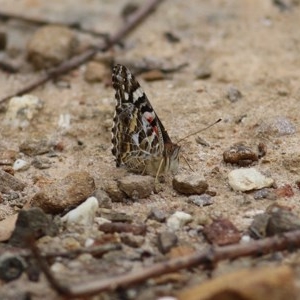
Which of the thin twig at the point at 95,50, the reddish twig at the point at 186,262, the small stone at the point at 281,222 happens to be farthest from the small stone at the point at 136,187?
the thin twig at the point at 95,50

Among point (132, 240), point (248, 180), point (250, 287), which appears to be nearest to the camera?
point (250, 287)

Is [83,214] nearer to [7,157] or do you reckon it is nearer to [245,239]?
[245,239]

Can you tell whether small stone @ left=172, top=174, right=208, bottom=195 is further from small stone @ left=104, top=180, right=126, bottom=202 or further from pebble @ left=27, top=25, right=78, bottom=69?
pebble @ left=27, top=25, right=78, bottom=69

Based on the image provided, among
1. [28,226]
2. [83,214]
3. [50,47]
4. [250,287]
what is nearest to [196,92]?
[50,47]

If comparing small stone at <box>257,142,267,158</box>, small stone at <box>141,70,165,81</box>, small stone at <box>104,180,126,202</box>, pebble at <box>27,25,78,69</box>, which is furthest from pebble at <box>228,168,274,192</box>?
pebble at <box>27,25,78,69</box>

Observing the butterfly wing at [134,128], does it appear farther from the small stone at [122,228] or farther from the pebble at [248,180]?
the small stone at [122,228]

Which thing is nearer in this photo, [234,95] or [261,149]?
[261,149]
